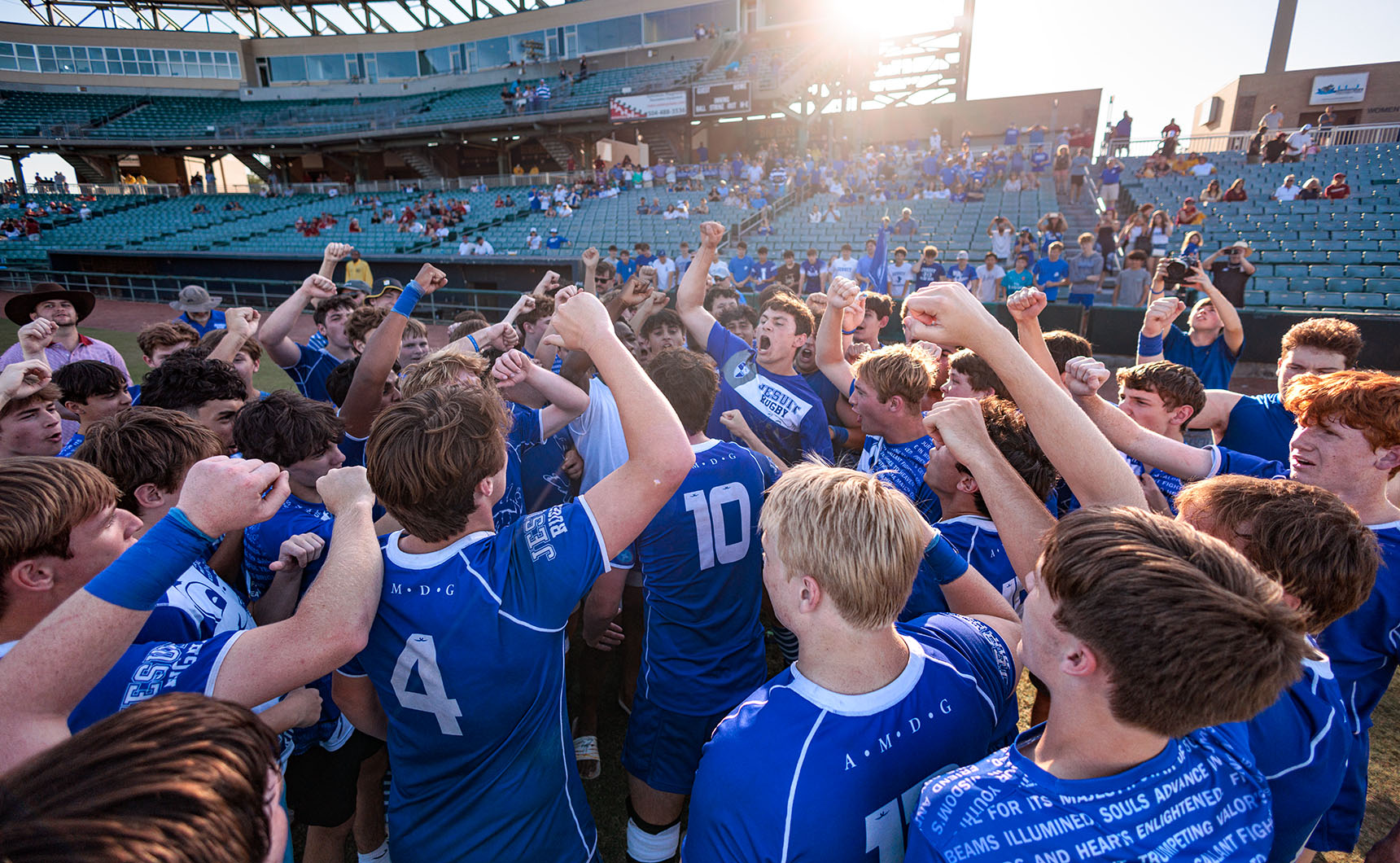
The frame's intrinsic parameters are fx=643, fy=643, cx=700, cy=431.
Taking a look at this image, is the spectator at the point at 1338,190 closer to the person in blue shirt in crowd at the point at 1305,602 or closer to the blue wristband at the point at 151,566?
the person in blue shirt in crowd at the point at 1305,602

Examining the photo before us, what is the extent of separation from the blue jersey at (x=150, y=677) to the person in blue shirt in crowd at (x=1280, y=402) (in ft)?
13.9

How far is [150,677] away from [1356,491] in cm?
361

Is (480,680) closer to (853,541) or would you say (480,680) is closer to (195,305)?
(853,541)

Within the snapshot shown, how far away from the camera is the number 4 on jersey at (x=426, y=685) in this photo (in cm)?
173

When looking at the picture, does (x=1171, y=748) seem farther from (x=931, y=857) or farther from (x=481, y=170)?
(x=481, y=170)

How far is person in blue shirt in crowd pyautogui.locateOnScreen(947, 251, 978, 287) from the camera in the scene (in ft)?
41.1

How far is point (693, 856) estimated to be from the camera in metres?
1.49

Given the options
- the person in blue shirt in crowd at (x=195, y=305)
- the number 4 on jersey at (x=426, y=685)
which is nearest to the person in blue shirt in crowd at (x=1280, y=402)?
the number 4 on jersey at (x=426, y=685)

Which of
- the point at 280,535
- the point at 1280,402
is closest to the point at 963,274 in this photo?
the point at 1280,402

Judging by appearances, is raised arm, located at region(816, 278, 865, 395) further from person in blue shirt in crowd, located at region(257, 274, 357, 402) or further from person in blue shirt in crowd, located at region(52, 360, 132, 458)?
person in blue shirt in crowd, located at region(52, 360, 132, 458)

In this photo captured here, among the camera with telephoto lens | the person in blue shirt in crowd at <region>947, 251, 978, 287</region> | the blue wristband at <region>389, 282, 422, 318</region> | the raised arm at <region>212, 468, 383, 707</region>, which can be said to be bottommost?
the raised arm at <region>212, 468, 383, 707</region>

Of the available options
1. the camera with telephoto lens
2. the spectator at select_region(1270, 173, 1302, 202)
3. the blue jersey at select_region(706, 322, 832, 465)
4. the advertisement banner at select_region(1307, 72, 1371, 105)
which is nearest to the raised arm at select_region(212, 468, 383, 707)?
the blue jersey at select_region(706, 322, 832, 465)

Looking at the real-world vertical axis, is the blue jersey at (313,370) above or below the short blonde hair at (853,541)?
below

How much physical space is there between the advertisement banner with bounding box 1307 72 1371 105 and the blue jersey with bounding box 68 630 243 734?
38.3 meters
